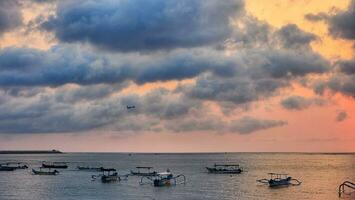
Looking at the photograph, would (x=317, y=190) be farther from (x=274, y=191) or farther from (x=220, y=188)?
(x=220, y=188)

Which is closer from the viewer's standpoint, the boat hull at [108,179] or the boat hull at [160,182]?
the boat hull at [160,182]

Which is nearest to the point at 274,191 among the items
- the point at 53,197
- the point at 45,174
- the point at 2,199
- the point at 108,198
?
the point at 108,198

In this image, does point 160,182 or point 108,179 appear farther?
point 108,179

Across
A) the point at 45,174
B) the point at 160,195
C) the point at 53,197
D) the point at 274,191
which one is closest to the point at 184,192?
the point at 160,195

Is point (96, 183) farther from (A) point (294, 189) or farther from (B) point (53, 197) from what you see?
(A) point (294, 189)

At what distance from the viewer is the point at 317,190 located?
4936 inches

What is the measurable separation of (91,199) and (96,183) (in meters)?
41.9

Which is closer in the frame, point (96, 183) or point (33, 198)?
point (33, 198)

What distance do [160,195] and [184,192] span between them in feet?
33.1

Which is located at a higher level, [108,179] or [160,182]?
[160,182]

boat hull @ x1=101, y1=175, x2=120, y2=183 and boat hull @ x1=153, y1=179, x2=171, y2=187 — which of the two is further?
boat hull @ x1=101, y1=175, x2=120, y2=183

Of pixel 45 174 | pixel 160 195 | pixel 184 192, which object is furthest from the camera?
pixel 45 174

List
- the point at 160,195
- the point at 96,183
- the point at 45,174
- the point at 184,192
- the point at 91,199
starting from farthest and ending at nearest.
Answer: the point at 45,174 → the point at 96,183 → the point at 184,192 → the point at 160,195 → the point at 91,199

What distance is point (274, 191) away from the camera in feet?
390
